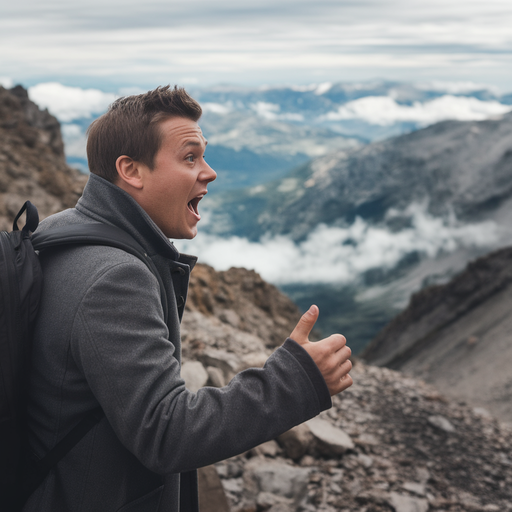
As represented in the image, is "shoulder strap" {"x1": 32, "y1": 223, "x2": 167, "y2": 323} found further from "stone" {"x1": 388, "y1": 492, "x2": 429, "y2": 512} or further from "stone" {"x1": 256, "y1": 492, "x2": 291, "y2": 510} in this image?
"stone" {"x1": 388, "y1": 492, "x2": 429, "y2": 512}

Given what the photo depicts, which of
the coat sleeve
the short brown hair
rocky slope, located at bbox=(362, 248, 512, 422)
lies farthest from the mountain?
rocky slope, located at bbox=(362, 248, 512, 422)

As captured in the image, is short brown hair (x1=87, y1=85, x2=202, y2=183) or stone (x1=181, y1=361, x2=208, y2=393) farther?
stone (x1=181, y1=361, x2=208, y2=393)

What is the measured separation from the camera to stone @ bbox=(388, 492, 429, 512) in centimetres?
652

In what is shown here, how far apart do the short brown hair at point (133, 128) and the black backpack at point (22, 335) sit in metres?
0.35

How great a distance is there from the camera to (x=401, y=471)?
7.86 metres

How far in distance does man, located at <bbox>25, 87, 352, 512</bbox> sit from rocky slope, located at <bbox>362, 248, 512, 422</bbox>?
1770 centimetres

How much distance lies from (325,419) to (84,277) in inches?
299

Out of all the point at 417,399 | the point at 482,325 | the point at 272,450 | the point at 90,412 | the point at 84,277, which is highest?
the point at 84,277

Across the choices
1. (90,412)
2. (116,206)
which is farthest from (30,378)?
(116,206)

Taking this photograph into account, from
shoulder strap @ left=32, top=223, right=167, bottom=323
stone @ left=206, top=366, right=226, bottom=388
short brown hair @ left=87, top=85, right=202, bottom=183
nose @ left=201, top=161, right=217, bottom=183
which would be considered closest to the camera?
shoulder strap @ left=32, top=223, right=167, bottom=323

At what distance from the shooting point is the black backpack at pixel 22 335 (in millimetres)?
2020

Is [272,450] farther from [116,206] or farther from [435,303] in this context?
[435,303]

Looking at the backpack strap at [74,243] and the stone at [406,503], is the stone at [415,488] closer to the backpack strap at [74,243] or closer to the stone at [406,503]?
the stone at [406,503]

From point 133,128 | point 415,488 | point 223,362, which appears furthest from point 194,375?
point 133,128
